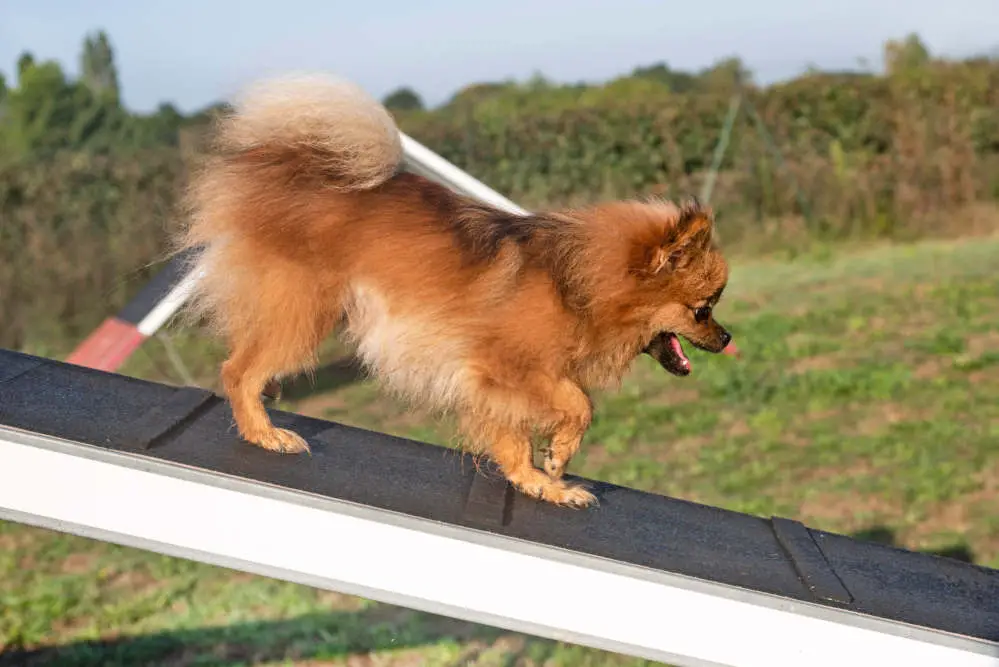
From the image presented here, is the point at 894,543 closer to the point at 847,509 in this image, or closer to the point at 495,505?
the point at 847,509

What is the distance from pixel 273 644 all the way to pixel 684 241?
2790 millimetres

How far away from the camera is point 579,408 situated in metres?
4.00

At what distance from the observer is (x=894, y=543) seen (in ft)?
21.5

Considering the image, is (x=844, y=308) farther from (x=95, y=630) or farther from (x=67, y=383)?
(x=67, y=383)

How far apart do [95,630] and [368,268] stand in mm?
A: 2673

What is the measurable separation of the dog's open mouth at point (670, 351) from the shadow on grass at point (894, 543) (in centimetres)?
244

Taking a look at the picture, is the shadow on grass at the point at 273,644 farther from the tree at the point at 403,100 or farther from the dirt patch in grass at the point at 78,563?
the tree at the point at 403,100

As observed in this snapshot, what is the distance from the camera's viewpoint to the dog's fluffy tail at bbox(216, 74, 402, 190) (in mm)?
4020

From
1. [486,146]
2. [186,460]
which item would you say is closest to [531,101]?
[486,146]

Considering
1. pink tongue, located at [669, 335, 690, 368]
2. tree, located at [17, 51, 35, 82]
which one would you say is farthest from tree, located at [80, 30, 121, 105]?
pink tongue, located at [669, 335, 690, 368]

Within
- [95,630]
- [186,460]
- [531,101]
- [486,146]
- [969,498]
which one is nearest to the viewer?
[186,460]

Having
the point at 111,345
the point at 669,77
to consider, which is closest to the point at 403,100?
the point at 669,77

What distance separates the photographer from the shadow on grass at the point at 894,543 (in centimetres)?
632

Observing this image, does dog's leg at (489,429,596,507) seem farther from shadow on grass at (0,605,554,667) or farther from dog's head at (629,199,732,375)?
shadow on grass at (0,605,554,667)
